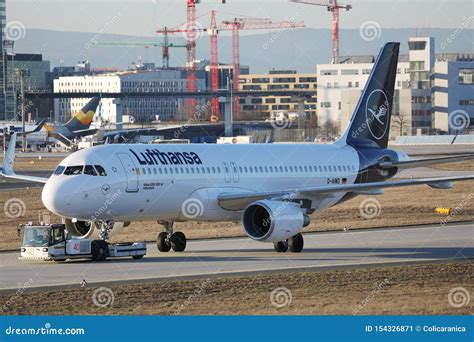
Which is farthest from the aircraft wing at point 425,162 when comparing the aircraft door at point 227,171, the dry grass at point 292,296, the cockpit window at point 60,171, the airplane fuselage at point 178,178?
the cockpit window at point 60,171

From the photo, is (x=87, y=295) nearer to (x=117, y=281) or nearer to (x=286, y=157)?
(x=117, y=281)

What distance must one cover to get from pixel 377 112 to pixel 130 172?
14.4 m

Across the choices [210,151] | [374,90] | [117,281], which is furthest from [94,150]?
[374,90]

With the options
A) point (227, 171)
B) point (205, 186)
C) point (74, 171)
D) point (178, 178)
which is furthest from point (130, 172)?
point (227, 171)

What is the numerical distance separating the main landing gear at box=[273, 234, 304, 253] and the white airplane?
4cm

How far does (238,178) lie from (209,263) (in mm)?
6145

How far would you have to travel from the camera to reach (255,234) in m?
42.3

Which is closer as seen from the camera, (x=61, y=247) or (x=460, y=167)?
(x=61, y=247)

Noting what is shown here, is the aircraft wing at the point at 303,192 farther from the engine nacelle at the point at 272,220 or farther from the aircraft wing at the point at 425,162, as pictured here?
the aircraft wing at the point at 425,162

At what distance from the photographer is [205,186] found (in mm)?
43969

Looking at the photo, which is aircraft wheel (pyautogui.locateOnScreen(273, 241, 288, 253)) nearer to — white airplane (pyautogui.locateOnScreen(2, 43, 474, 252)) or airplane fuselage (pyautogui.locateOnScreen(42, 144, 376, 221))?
white airplane (pyautogui.locateOnScreen(2, 43, 474, 252))

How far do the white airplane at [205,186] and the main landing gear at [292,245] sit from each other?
39 mm

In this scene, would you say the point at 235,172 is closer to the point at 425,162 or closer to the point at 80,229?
the point at 80,229

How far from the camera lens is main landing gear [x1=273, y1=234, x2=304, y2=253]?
44.1m
